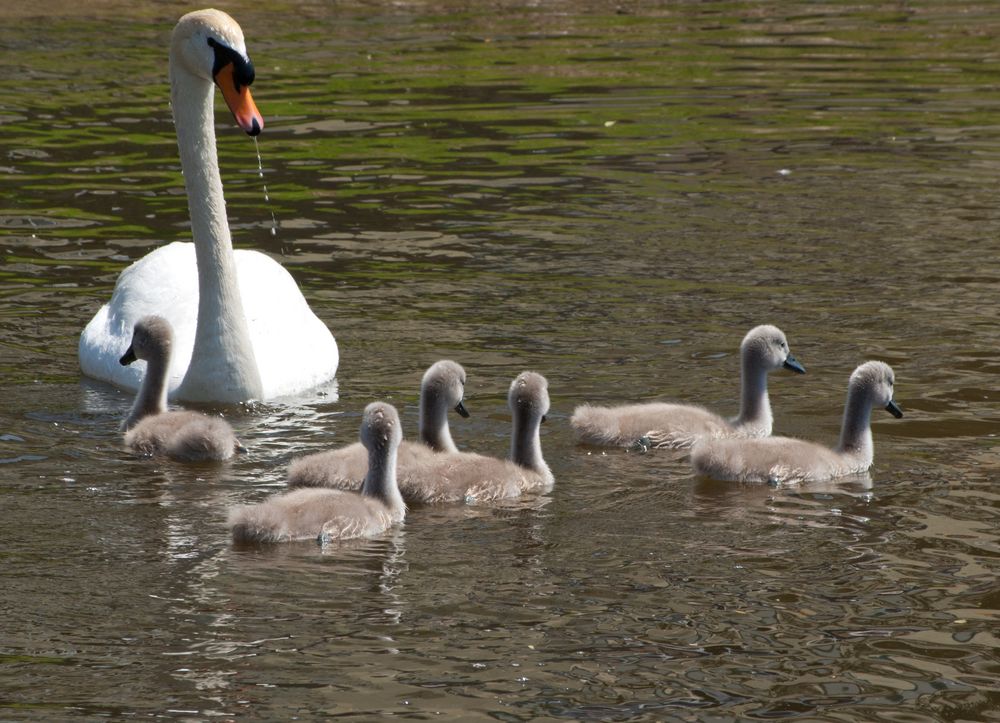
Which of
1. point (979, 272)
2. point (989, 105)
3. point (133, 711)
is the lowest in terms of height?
point (133, 711)

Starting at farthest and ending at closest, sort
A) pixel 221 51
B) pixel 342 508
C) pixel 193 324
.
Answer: pixel 193 324 < pixel 221 51 < pixel 342 508

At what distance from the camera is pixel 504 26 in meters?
27.8

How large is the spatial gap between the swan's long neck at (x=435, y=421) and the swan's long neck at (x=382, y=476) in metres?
0.76

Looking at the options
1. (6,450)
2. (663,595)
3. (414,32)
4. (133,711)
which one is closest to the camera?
(133,711)

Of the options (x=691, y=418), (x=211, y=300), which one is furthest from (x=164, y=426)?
(x=691, y=418)

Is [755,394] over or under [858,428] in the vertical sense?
over

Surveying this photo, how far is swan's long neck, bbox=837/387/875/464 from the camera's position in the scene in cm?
845

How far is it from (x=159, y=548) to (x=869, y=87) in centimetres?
1559

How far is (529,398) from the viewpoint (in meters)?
8.21

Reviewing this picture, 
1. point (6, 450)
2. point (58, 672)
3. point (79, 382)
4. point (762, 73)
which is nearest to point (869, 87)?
point (762, 73)

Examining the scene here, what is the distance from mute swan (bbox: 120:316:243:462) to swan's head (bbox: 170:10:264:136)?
1.31m

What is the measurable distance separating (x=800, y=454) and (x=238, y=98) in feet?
11.7

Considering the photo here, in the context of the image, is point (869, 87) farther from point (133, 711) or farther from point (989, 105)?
point (133, 711)

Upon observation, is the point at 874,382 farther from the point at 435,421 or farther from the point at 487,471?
the point at 435,421
